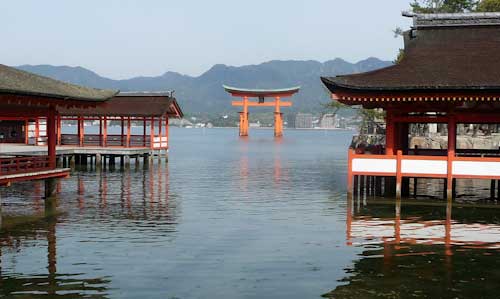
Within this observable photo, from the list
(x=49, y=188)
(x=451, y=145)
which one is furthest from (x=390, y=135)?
(x=49, y=188)

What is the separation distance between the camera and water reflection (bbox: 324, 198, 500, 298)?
13586 mm

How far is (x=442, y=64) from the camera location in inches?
1029

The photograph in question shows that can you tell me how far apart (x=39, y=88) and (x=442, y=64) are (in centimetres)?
1565

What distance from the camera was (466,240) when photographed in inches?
748

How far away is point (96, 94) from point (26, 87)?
19.3 feet

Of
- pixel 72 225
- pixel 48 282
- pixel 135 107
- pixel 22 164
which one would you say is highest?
pixel 135 107

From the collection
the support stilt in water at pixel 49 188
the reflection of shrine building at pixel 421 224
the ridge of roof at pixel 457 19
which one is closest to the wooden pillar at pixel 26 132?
the support stilt in water at pixel 49 188

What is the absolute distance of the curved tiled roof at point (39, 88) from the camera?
2139cm

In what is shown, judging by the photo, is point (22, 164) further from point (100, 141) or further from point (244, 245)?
point (100, 141)

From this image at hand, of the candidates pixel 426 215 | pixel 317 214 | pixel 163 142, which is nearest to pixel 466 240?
pixel 426 215

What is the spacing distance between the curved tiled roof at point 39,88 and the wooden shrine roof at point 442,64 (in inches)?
383

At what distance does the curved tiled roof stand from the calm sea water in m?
4.32

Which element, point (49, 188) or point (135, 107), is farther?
point (135, 107)

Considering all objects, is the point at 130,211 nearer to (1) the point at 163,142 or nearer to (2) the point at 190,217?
(2) the point at 190,217
